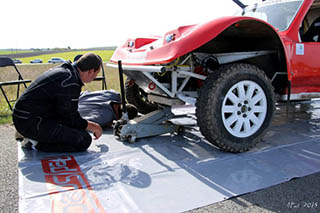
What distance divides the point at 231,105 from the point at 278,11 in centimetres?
191

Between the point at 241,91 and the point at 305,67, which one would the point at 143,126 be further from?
the point at 305,67

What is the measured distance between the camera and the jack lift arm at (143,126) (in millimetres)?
3533

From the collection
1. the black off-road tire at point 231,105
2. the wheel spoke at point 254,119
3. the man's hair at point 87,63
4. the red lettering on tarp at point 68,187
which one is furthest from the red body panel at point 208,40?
the red lettering on tarp at point 68,187

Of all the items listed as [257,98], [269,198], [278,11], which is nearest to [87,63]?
[257,98]

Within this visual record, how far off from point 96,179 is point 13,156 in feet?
4.00

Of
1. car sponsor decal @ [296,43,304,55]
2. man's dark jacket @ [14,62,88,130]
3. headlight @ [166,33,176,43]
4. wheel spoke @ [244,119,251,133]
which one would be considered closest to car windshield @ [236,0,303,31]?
car sponsor decal @ [296,43,304,55]

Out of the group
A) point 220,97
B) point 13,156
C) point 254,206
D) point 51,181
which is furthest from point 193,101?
point 13,156

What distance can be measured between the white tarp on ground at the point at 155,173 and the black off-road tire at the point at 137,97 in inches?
47.9

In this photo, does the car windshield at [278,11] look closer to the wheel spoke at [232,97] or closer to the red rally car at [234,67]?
the red rally car at [234,67]

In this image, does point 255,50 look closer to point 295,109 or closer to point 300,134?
point 300,134

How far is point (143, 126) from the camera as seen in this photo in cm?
362

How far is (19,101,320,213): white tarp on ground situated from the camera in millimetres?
2143

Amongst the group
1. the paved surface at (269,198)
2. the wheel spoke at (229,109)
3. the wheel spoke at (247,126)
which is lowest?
the paved surface at (269,198)

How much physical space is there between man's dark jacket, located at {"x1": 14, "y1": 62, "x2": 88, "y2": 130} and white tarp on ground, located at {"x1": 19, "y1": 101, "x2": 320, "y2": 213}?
1.61ft
